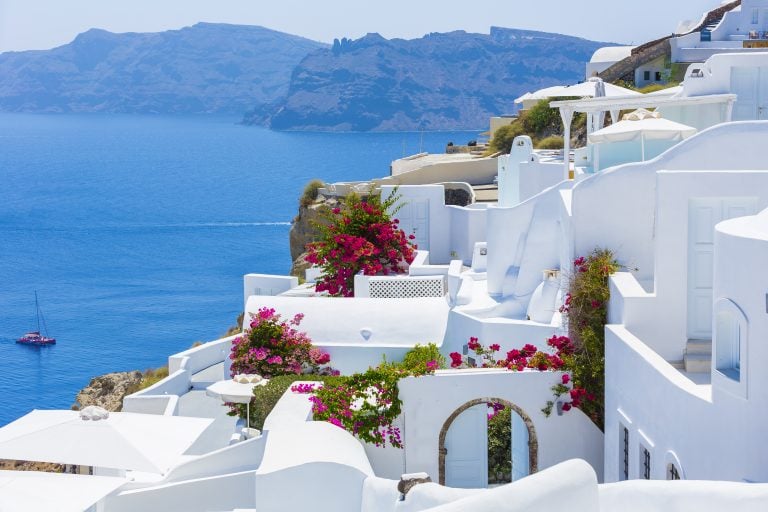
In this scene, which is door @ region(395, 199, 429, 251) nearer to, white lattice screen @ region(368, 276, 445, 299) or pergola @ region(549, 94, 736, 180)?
white lattice screen @ region(368, 276, 445, 299)

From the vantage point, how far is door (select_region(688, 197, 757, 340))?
13.3 m

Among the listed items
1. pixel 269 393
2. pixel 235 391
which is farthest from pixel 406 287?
pixel 235 391

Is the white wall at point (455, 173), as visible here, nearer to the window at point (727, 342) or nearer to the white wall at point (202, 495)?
the white wall at point (202, 495)

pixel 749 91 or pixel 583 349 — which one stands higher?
pixel 749 91

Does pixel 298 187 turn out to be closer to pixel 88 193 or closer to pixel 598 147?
pixel 88 193

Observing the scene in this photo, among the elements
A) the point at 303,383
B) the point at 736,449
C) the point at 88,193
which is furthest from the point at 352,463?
the point at 88,193

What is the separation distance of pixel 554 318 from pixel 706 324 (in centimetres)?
511

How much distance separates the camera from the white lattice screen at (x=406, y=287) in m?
23.1

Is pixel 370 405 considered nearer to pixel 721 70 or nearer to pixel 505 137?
pixel 721 70

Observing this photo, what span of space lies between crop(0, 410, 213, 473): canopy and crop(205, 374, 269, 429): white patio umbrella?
105 centimetres

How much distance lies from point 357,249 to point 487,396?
9.69 m

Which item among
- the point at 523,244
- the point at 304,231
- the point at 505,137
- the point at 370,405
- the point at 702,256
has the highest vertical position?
the point at 505,137

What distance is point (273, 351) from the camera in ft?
62.8

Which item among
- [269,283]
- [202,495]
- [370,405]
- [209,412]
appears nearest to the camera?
[370,405]
